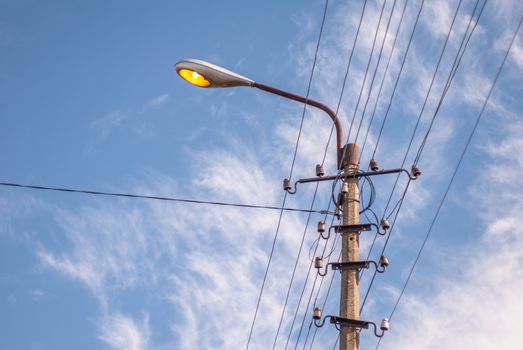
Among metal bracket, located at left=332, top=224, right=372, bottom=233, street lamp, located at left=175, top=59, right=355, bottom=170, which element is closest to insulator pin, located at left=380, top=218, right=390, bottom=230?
metal bracket, located at left=332, top=224, right=372, bottom=233

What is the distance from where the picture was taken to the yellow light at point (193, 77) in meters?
8.09

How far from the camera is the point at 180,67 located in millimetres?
8031

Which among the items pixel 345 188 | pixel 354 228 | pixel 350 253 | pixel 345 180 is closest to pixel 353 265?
pixel 350 253

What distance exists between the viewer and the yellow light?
8.09 m

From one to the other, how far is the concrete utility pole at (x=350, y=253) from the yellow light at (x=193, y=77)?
8.29 ft

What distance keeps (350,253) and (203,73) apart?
10.1 feet

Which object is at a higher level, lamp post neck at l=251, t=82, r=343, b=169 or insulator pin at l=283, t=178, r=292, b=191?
lamp post neck at l=251, t=82, r=343, b=169

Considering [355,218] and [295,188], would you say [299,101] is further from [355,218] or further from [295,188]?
[355,218]

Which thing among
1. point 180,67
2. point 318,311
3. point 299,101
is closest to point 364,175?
point 299,101

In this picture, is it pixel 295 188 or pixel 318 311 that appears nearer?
pixel 318 311

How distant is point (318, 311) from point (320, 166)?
2.28 m

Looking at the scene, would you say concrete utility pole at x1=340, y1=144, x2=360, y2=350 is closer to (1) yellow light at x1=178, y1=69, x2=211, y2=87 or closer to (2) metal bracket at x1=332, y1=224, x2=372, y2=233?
(2) metal bracket at x1=332, y1=224, x2=372, y2=233

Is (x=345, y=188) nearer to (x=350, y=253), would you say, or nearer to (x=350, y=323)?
Answer: (x=350, y=253)

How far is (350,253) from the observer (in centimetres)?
828
